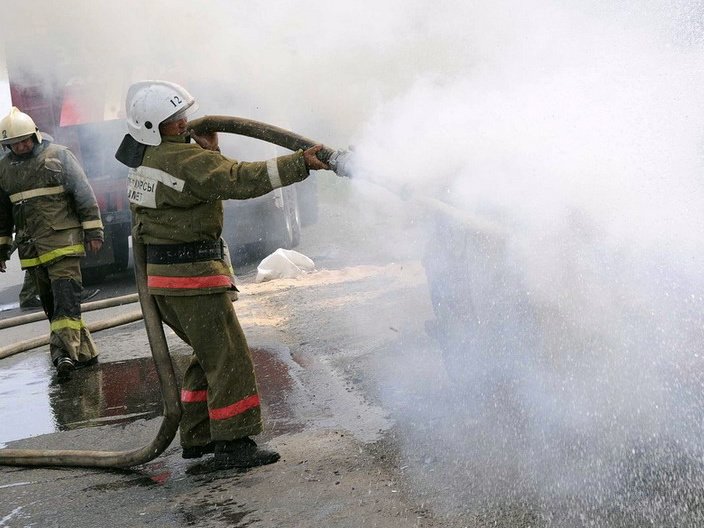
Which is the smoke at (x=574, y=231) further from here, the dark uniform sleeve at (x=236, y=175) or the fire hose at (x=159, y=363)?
the fire hose at (x=159, y=363)

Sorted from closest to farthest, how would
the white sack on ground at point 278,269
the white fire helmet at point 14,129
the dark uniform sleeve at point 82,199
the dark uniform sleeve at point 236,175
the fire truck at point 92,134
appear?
the dark uniform sleeve at point 236,175, the white fire helmet at point 14,129, the dark uniform sleeve at point 82,199, the white sack on ground at point 278,269, the fire truck at point 92,134

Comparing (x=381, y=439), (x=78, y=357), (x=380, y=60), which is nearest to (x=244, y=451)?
(x=381, y=439)

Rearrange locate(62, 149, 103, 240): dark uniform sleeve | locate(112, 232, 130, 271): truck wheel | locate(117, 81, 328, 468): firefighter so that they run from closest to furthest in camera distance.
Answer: locate(117, 81, 328, 468): firefighter < locate(62, 149, 103, 240): dark uniform sleeve < locate(112, 232, 130, 271): truck wheel

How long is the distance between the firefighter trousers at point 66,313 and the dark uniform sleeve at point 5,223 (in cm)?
23

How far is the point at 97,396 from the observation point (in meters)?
6.41

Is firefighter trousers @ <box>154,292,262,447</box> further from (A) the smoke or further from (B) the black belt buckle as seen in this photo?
(A) the smoke

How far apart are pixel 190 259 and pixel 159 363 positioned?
50 centimetres

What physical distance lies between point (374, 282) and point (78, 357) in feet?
9.09

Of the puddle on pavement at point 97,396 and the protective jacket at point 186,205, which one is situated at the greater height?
the protective jacket at point 186,205

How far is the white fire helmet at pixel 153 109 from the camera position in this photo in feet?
15.0

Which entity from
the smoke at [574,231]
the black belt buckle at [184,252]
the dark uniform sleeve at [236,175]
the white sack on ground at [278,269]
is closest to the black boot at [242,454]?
the smoke at [574,231]

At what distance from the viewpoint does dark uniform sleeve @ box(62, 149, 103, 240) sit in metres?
7.32

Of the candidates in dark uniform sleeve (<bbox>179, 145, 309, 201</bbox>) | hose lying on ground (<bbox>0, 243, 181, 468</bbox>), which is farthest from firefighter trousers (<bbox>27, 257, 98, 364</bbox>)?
dark uniform sleeve (<bbox>179, 145, 309, 201</bbox>)

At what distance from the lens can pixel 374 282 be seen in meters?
9.01
